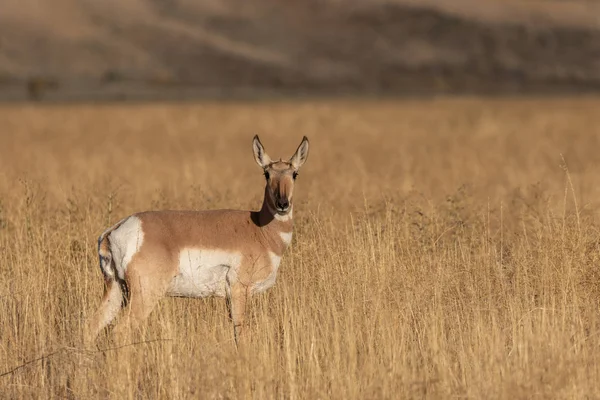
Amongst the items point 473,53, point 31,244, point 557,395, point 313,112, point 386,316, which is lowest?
point 557,395

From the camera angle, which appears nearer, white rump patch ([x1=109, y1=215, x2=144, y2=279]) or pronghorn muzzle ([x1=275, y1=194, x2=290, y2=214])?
white rump patch ([x1=109, y1=215, x2=144, y2=279])

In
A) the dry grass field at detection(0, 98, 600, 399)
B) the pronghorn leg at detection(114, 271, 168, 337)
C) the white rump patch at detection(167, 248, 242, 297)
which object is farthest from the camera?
the white rump patch at detection(167, 248, 242, 297)

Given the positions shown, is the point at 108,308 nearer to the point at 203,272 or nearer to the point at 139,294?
the point at 139,294

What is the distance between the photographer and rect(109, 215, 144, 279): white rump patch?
715cm

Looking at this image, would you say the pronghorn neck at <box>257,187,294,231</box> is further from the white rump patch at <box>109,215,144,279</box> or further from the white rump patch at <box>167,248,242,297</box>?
the white rump patch at <box>109,215,144,279</box>

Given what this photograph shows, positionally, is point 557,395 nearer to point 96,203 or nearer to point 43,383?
point 43,383

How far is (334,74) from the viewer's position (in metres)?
184

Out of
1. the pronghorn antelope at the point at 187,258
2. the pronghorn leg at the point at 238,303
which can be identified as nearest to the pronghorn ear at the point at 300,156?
the pronghorn antelope at the point at 187,258

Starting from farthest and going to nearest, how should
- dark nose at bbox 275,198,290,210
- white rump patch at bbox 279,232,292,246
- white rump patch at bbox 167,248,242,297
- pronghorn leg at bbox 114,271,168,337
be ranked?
1. white rump patch at bbox 279,232,292,246
2. dark nose at bbox 275,198,290,210
3. white rump patch at bbox 167,248,242,297
4. pronghorn leg at bbox 114,271,168,337

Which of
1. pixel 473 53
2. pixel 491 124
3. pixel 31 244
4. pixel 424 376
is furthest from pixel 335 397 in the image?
pixel 473 53

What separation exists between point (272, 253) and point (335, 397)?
5.89 ft

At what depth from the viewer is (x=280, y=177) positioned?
778cm

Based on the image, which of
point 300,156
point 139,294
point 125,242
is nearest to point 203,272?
point 139,294

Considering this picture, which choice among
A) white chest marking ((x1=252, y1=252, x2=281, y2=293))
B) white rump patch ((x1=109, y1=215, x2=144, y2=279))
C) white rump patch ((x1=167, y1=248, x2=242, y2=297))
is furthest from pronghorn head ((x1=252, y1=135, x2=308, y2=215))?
white rump patch ((x1=109, y1=215, x2=144, y2=279))
